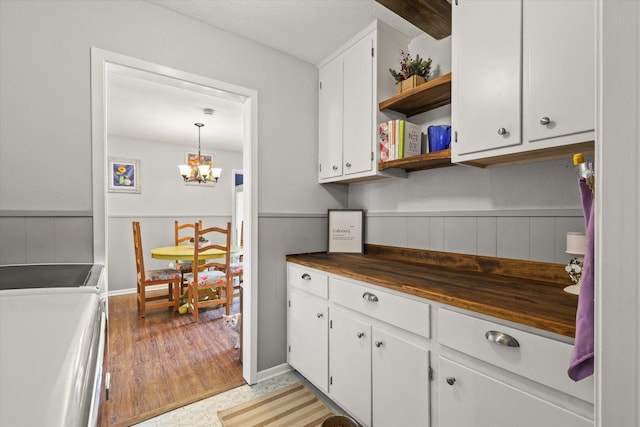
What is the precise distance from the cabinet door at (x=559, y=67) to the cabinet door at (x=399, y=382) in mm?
1032

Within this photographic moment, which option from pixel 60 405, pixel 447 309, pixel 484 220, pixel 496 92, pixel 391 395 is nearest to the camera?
pixel 60 405

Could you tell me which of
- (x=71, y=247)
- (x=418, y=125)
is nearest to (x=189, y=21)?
(x=71, y=247)

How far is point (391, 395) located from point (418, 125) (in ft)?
5.33

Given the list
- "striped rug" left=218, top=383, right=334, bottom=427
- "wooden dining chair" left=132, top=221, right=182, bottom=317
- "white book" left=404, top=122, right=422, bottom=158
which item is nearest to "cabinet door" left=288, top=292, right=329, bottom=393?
"striped rug" left=218, top=383, right=334, bottom=427

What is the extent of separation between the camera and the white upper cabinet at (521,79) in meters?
1.07

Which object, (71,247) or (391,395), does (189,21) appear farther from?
(391,395)

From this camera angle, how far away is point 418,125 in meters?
2.04

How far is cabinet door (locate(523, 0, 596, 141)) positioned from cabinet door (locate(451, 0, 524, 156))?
5 cm

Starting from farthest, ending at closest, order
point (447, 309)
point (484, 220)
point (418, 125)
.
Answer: point (418, 125) → point (484, 220) → point (447, 309)

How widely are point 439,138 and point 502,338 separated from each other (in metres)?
1.12

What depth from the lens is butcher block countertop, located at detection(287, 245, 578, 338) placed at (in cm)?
96

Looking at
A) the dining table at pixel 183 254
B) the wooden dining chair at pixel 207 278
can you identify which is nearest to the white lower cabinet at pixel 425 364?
the wooden dining chair at pixel 207 278

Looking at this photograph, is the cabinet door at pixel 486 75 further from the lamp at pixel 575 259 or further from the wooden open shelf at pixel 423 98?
the lamp at pixel 575 259

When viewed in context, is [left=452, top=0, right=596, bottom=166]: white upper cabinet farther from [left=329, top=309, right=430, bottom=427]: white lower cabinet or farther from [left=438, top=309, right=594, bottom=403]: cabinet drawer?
[left=329, top=309, right=430, bottom=427]: white lower cabinet
